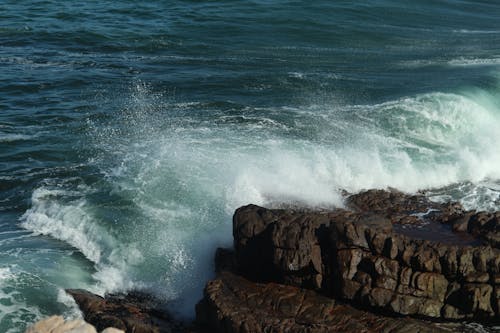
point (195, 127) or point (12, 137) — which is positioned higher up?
point (195, 127)

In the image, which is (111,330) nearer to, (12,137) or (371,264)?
(371,264)

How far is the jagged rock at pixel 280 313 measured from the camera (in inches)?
541

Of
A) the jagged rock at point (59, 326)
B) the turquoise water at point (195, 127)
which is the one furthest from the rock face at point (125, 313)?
the jagged rock at point (59, 326)

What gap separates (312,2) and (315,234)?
32.9 m

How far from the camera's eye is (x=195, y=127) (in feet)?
86.3

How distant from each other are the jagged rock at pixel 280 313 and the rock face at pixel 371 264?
0.32m

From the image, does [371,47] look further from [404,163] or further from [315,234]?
[315,234]

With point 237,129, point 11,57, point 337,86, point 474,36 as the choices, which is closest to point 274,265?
point 237,129

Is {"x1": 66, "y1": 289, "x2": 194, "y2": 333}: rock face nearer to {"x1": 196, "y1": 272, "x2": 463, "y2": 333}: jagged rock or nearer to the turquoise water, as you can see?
the turquoise water

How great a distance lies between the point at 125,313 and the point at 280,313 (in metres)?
3.70

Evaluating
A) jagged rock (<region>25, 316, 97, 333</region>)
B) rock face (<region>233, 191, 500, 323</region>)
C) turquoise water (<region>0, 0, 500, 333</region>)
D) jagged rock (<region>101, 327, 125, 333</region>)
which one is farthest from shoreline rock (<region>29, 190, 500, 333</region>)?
turquoise water (<region>0, 0, 500, 333</region>)

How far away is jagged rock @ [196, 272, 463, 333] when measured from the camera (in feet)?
45.1

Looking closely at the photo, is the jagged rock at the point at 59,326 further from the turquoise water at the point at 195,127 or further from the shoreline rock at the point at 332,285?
the turquoise water at the point at 195,127

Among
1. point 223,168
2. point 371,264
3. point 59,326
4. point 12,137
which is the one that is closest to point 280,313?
point 371,264
